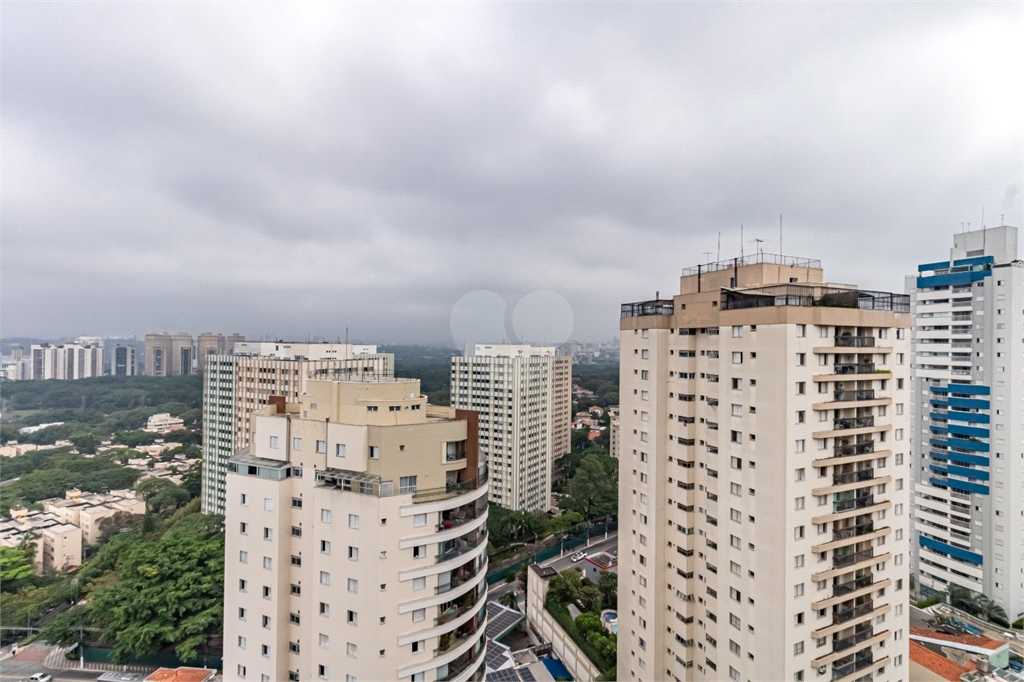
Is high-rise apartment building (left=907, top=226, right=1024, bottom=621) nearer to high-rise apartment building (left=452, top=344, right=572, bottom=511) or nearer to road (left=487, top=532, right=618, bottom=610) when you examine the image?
road (left=487, top=532, right=618, bottom=610)

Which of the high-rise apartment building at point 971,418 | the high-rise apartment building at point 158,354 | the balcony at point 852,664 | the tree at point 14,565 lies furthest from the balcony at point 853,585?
the high-rise apartment building at point 158,354

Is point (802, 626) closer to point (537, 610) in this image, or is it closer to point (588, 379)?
point (537, 610)

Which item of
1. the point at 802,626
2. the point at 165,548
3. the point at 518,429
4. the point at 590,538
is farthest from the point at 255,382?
the point at 802,626

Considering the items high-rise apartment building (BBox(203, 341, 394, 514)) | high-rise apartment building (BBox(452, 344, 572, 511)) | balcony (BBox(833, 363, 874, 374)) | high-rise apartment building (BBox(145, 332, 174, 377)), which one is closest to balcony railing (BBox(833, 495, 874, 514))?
balcony (BBox(833, 363, 874, 374))

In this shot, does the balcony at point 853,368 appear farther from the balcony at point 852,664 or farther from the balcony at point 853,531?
the balcony at point 852,664

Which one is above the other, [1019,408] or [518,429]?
[1019,408]

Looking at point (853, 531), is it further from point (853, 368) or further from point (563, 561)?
point (563, 561)
